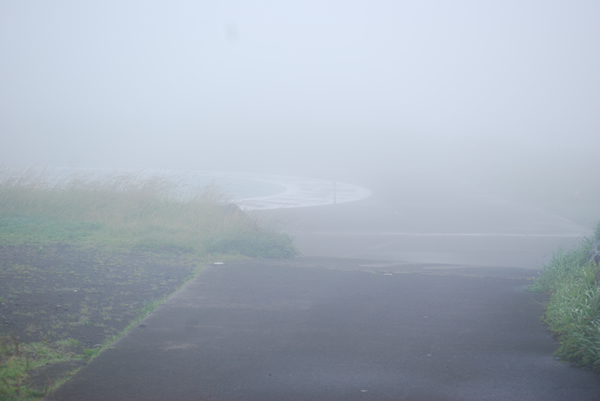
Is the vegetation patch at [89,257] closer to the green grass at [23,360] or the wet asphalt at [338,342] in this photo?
the green grass at [23,360]

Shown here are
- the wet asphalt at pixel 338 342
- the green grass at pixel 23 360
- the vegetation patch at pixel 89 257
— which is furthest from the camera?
the vegetation patch at pixel 89 257

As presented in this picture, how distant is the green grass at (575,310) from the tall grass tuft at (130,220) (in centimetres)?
527

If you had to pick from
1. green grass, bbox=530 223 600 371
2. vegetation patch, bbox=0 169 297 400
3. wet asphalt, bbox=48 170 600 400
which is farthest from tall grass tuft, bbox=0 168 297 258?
green grass, bbox=530 223 600 371

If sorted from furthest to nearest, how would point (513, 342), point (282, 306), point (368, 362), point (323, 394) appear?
point (282, 306), point (513, 342), point (368, 362), point (323, 394)

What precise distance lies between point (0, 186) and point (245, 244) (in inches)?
279

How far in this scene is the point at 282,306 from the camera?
5.93 m

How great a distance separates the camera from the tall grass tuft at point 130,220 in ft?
30.6

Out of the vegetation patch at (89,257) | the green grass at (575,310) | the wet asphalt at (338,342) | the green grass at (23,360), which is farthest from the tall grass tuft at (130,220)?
the green grass at (575,310)

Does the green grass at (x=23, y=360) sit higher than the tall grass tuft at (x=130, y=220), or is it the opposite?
the tall grass tuft at (x=130, y=220)

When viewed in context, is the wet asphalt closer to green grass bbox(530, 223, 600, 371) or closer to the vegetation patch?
green grass bbox(530, 223, 600, 371)

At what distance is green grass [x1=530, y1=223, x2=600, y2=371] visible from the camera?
429 cm

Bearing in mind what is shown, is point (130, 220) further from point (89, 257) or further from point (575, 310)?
point (575, 310)

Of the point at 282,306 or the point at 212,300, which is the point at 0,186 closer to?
the point at 212,300

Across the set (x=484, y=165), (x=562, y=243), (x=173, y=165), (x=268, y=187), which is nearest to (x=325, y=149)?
(x=173, y=165)
